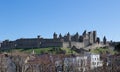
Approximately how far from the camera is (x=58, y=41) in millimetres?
124375

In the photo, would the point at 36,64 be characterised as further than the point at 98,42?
No

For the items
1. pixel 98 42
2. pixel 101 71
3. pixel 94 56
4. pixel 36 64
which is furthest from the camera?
pixel 98 42

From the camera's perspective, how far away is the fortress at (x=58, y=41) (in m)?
126

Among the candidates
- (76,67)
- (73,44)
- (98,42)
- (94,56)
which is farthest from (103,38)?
(76,67)

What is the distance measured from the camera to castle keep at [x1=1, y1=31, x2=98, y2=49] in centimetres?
12581

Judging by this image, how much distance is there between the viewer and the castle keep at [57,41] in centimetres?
12581

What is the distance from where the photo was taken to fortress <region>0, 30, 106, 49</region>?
126 metres

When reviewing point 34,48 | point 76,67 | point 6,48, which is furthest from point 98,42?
point 76,67

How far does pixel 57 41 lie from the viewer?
125000mm

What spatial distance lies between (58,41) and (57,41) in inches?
27.6

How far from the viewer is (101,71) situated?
6006cm

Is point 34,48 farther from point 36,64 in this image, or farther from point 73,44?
point 36,64

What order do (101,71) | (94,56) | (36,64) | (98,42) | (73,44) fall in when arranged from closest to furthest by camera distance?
(101,71), (36,64), (94,56), (73,44), (98,42)

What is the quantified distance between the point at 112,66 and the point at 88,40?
70.3 m
